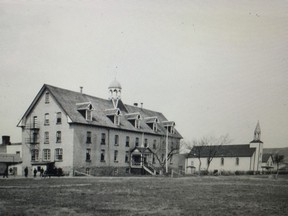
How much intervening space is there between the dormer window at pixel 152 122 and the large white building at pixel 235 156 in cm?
1511

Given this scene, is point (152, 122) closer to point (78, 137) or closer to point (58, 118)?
point (78, 137)

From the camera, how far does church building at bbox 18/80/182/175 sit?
1474 inches

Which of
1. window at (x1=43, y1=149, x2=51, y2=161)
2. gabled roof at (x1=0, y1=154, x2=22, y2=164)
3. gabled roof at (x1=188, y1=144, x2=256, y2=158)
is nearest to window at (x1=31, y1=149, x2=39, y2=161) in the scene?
window at (x1=43, y1=149, x2=51, y2=161)

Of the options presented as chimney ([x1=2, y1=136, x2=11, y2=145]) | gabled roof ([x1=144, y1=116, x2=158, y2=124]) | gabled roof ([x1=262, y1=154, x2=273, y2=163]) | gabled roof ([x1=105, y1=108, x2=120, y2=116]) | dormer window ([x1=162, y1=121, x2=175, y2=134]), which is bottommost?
gabled roof ([x1=262, y1=154, x2=273, y2=163])

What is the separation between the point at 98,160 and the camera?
133ft

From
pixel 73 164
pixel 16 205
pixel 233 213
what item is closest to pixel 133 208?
pixel 233 213

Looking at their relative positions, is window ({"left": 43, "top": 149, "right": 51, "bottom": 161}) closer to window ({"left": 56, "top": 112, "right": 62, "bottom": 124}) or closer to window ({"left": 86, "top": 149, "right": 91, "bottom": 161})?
window ({"left": 56, "top": 112, "right": 62, "bottom": 124})

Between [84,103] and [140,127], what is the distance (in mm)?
11890

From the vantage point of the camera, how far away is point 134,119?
47781 mm

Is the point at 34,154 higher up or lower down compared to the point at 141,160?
higher up

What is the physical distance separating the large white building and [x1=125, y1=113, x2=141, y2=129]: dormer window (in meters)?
19.7

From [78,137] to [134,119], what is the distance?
11.7 meters

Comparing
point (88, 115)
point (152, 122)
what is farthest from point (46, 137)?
point (152, 122)

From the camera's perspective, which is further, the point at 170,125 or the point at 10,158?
the point at 170,125
